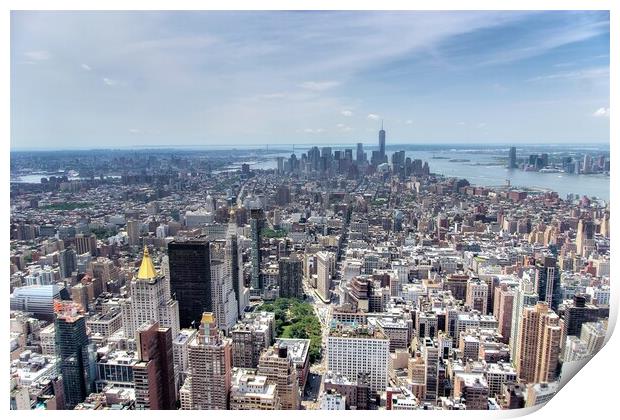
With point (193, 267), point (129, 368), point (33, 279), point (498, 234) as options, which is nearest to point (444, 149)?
point (498, 234)

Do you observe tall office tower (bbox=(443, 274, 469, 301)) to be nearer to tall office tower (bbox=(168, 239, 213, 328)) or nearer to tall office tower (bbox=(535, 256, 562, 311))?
tall office tower (bbox=(535, 256, 562, 311))

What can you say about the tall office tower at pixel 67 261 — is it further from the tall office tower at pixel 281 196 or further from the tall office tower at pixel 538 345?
the tall office tower at pixel 538 345

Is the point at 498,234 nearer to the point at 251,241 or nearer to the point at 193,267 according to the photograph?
the point at 251,241

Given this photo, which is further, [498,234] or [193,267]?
[498,234]
